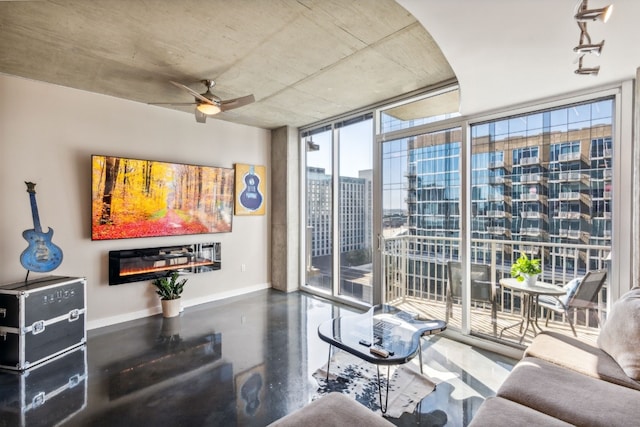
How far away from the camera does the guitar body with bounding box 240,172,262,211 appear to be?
5117mm

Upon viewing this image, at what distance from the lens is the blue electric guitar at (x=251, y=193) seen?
5117 millimetres

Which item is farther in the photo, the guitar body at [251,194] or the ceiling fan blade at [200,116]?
the guitar body at [251,194]

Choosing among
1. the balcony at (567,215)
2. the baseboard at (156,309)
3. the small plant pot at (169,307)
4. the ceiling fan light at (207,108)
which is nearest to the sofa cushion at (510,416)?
the balcony at (567,215)

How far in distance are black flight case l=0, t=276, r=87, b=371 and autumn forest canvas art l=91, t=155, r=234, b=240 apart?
0.77 meters

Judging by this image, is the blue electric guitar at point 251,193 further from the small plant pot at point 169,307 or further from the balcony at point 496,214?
the balcony at point 496,214

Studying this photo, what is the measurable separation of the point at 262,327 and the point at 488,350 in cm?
244

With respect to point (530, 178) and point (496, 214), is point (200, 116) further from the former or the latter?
point (530, 178)

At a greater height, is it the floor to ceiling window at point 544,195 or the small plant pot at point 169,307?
the floor to ceiling window at point 544,195

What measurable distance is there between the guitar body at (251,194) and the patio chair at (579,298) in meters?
4.09

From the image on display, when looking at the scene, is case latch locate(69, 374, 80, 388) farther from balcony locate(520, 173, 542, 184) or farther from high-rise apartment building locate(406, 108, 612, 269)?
balcony locate(520, 173, 542, 184)

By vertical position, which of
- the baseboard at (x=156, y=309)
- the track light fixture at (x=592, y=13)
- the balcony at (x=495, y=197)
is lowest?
the baseboard at (x=156, y=309)

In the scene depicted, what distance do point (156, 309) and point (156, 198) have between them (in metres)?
1.50

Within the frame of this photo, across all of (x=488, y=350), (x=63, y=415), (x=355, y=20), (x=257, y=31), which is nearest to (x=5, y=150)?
(x=63, y=415)

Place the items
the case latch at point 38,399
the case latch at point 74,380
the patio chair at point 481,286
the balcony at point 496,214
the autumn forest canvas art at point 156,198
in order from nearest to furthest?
1. the case latch at point 38,399
2. the case latch at point 74,380
3. the balcony at point 496,214
4. the patio chair at point 481,286
5. the autumn forest canvas art at point 156,198
